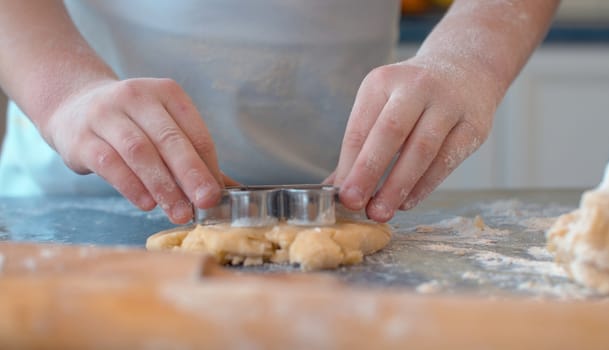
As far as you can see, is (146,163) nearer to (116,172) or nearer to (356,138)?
(116,172)

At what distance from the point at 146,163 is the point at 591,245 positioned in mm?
571

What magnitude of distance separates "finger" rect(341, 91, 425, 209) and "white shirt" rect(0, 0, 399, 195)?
0.58 metres

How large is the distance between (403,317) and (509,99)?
2251 millimetres

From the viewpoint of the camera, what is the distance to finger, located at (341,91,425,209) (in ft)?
3.12

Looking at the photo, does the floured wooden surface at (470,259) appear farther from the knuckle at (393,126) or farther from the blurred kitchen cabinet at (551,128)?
the blurred kitchen cabinet at (551,128)

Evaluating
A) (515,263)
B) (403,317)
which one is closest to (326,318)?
(403,317)

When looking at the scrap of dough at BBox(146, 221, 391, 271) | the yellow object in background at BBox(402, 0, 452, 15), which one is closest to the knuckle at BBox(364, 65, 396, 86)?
the scrap of dough at BBox(146, 221, 391, 271)

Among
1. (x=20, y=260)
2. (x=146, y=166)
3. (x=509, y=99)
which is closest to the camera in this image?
(x=20, y=260)

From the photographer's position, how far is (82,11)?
1.56 meters

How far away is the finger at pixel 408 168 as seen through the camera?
39.2 inches

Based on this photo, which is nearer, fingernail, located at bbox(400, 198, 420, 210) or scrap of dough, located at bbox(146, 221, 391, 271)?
scrap of dough, located at bbox(146, 221, 391, 271)

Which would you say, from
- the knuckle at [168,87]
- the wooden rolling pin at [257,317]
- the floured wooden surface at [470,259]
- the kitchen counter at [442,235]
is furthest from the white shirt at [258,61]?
the wooden rolling pin at [257,317]

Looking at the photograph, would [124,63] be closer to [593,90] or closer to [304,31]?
[304,31]

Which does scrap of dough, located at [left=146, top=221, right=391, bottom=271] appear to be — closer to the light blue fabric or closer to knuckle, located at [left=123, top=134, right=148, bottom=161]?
knuckle, located at [left=123, top=134, right=148, bottom=161]
